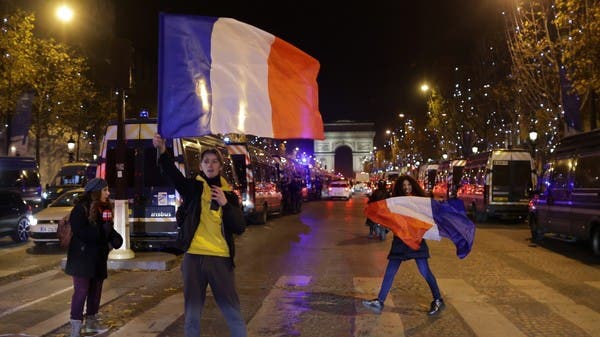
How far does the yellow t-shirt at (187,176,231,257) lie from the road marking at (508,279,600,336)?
4352mm

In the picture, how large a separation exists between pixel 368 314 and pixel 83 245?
136 inches

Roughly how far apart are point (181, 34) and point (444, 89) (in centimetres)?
4725

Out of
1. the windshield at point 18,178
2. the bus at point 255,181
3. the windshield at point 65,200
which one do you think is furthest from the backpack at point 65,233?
the windshield at point 18,178

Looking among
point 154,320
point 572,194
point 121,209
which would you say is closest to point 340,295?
point 154,320

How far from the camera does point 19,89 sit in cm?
2470

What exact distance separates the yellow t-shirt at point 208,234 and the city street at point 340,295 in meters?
2.09

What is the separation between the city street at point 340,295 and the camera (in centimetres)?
697

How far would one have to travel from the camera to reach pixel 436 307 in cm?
760

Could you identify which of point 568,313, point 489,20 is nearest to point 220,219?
point 568,313

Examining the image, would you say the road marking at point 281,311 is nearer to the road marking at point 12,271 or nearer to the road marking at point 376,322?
the road marking at point 376,322

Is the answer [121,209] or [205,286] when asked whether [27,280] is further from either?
[205,286]

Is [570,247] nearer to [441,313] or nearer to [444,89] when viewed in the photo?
[441,313]

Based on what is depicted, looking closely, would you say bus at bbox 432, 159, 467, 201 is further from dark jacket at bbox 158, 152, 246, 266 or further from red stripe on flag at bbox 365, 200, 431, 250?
dark jacket at bbox 158, 152, 246, 266

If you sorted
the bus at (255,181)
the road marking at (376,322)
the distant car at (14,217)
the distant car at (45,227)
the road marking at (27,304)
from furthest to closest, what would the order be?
the bus at (255,181)
the distant car at (14,217)
the distant car at (45,227)
the road marking at (27,304)
the road marking at (376,322)
